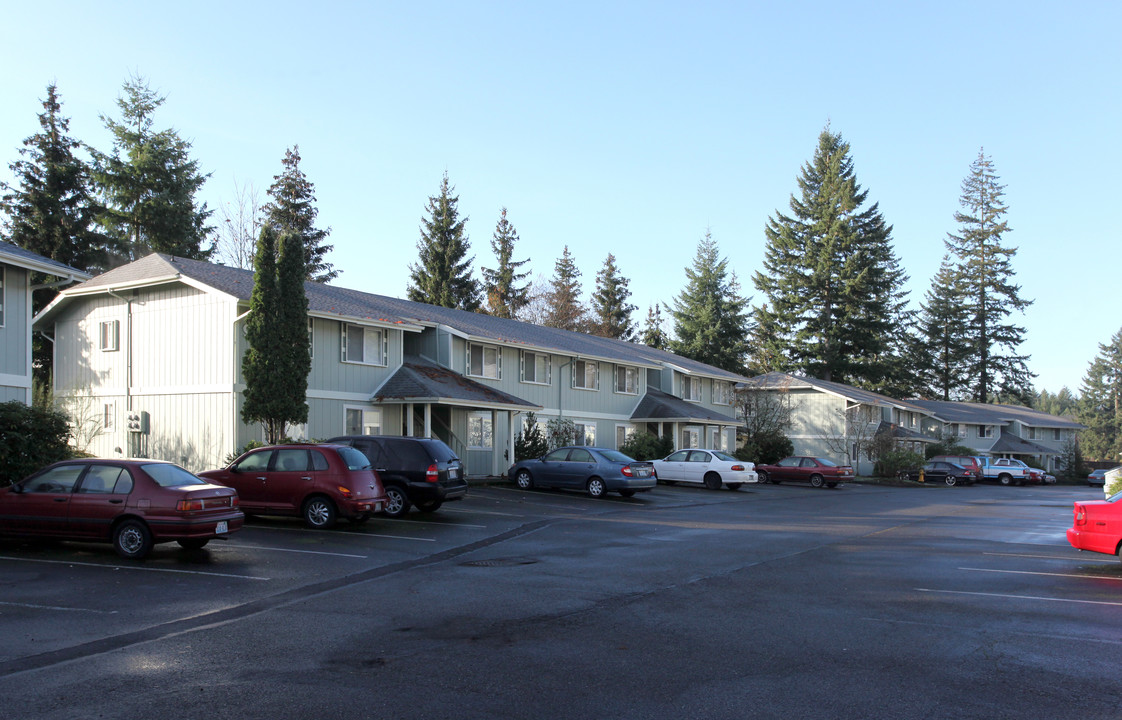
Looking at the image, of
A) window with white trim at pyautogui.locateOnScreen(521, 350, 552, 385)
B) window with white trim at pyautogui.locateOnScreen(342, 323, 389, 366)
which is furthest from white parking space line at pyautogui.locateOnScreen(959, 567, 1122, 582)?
window with white trim at pyautogui.locateOnScreen(521, 350, 552, 385)

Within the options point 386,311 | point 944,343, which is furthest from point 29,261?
point 944,343

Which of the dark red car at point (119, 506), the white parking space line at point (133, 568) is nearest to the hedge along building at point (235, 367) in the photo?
the dark red car at point (119, 506)

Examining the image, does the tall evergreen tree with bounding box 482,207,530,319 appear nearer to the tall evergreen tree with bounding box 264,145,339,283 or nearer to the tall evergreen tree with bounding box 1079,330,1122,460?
the tall evergreen tree with bounding box 264,145,339,283

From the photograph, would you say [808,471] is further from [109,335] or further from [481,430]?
[109,335]

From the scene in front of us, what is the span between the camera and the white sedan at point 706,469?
3247cm

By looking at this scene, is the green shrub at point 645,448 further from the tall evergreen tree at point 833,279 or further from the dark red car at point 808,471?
the tall evergreen tree at point 833,279

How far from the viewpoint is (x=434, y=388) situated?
27312 mm

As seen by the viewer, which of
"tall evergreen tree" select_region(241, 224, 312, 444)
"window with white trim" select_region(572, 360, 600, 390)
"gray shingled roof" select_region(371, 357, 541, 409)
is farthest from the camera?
"window with white trim" select_region(572, 360, 600, 390)

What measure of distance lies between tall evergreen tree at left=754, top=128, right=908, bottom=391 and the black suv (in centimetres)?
5860

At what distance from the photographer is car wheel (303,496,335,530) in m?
16.1

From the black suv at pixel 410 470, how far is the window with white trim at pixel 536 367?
16.1 metres

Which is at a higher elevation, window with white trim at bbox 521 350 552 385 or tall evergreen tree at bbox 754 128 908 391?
tall evergreen tree at bbox 754 128 908 391

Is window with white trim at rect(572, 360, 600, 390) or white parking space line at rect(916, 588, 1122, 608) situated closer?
white parking space line at rect(916, 588, 1122, 608)

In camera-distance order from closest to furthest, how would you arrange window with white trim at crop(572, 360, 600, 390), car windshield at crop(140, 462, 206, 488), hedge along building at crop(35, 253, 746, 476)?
car windshield at crop(140, 462, 206, 488) → hedge along building at crop(35, 253, 746, 476) → window with white trim at crop(572, 360, 600, 390)
